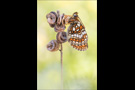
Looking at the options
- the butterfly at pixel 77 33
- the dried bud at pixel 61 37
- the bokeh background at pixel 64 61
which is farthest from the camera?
the bokeh background at pixel 64 61

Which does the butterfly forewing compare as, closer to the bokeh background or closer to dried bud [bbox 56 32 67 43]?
dried bud [bbox 56 32 67 43]

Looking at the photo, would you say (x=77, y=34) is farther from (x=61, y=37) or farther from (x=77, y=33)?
(x=61, y=37)

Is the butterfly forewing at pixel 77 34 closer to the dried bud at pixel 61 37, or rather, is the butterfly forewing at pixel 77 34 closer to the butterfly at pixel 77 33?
the butterfly at pixel 77 33

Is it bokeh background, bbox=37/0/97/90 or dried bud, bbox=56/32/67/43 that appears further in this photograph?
bokeh background, bbox=37/0/97/90

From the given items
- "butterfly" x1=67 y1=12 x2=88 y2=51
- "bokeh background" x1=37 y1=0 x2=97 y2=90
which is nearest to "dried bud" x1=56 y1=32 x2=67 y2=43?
"butterfly" x1=67 y1=12 x2=88 y2=51

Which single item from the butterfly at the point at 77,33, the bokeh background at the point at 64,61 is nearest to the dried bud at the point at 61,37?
the butterfly at the point at 77,33

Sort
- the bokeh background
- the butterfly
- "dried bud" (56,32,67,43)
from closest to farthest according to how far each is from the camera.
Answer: "dried bud" (56,32,67,43) < the butterfly < the bokeh background

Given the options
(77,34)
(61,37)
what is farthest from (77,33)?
(61,37)

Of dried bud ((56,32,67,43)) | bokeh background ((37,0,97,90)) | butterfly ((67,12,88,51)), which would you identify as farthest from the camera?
bokeh background ((37,0,97,90))
